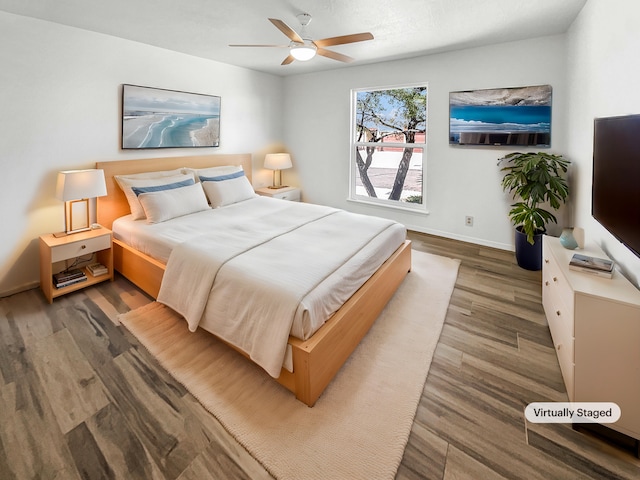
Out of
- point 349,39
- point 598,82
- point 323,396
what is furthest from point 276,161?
point 323,396

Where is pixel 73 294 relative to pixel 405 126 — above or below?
below

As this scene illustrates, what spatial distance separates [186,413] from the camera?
1650 millimetres

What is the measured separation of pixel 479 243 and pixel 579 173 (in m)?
1.45

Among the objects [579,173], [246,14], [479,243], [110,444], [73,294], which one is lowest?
[110,444]

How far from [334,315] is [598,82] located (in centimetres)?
257

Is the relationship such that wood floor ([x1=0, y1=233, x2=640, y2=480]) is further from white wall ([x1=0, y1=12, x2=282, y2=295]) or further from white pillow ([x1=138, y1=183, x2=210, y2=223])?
white pillow ([x1=138, y1=183, x2=210, y2=223])

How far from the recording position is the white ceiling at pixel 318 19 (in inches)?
99.6

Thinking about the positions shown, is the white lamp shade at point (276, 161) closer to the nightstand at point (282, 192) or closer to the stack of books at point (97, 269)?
the nightstand at point (282, 192)

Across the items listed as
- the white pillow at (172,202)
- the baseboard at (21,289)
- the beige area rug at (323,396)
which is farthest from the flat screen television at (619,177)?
the baseboard at (21,289)

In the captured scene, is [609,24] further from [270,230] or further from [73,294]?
[73,294]

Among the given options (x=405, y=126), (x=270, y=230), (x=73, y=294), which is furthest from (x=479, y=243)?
(x=73, y=294)

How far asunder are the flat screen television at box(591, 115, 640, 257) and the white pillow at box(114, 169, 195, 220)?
3721 mm

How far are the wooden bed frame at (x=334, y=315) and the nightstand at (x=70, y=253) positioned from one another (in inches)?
5.3

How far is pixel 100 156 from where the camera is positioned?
10.9ft
